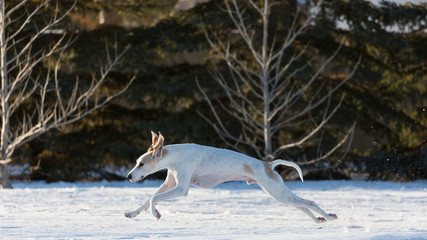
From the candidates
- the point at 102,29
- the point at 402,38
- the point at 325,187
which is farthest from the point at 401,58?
the point at 102,29

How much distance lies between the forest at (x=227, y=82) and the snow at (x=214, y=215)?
108 inches

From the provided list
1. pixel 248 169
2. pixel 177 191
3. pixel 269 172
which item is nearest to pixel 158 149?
pixel 177 191

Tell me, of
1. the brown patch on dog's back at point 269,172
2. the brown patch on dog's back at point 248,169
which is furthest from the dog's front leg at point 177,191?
the brown patch on dog's back at point 269,172

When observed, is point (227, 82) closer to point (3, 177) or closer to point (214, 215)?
point (3, 177)

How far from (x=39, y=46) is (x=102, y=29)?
1.64 meters

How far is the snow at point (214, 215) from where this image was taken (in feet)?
21.6

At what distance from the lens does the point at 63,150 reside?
1692 cm

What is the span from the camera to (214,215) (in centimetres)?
880

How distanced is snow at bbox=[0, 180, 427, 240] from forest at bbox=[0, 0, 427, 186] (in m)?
2.73

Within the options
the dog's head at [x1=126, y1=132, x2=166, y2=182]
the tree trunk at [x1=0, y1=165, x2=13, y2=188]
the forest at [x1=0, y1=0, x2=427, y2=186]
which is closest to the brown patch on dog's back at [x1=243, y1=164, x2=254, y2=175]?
the dog's head at [x1=126, y1=132, x2=166, y2=182]

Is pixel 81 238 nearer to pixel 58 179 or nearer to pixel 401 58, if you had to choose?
pixel 58 179

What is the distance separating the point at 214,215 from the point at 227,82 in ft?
25.9

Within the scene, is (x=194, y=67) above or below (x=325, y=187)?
above

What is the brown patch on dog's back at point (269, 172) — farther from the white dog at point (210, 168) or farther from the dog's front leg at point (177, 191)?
the dog's front leg at point (177, 191)
